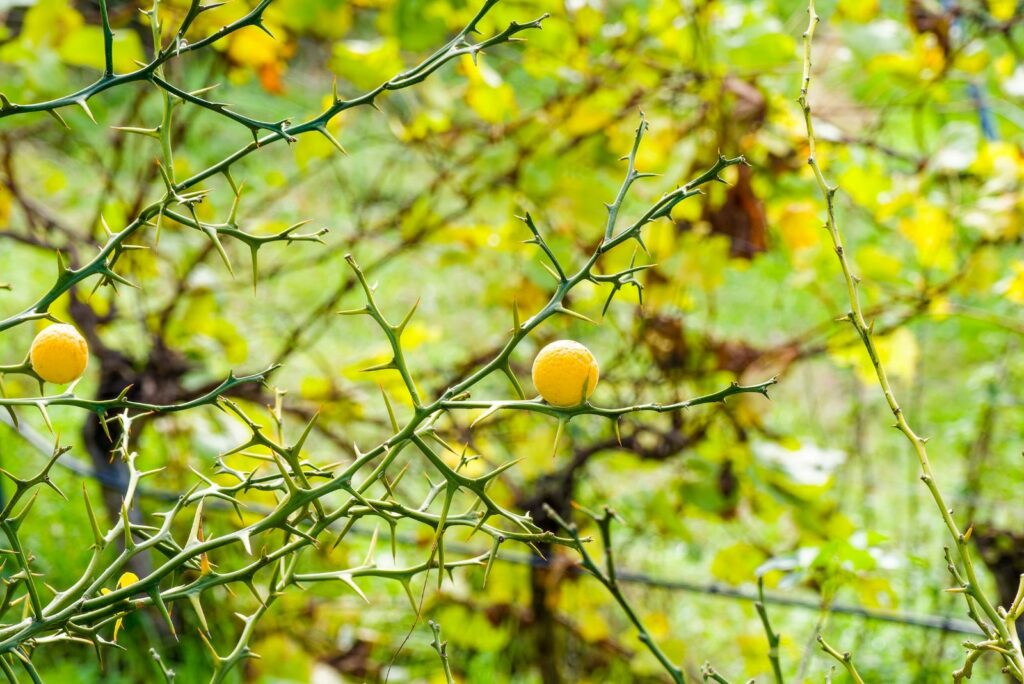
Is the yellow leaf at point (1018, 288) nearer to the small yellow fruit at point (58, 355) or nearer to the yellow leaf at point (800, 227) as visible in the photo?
the yellow leaf at point (800, 227)

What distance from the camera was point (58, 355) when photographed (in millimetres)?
323

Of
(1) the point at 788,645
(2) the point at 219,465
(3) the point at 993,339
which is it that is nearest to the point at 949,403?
(3) the point at 993,339

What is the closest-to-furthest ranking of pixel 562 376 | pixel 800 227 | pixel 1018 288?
pixel 562 376 → pixel 1018 288 → pixel 800 227

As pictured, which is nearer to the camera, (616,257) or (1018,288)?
(1018,288)

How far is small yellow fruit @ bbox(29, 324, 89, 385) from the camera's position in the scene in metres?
0.32

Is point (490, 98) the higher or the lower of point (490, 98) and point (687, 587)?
the higher

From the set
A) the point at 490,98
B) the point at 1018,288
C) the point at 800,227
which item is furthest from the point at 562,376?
the point at 800,227

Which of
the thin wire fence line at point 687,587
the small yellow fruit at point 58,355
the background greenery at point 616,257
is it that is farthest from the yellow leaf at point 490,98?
the small yellow fruit at point 58,355

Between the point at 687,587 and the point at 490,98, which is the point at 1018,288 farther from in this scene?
the point at 490,98

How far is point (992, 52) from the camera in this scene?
117 centimetres

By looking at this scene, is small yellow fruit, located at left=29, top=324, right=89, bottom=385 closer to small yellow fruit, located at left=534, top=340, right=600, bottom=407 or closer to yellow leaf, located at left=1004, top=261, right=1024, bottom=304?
small yellow fruit, located at left=534, top=340, right=600, bottom=407

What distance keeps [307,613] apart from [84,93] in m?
1.09

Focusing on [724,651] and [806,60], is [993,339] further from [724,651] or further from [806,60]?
[806,60]

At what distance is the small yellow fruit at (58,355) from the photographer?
0.32 m
